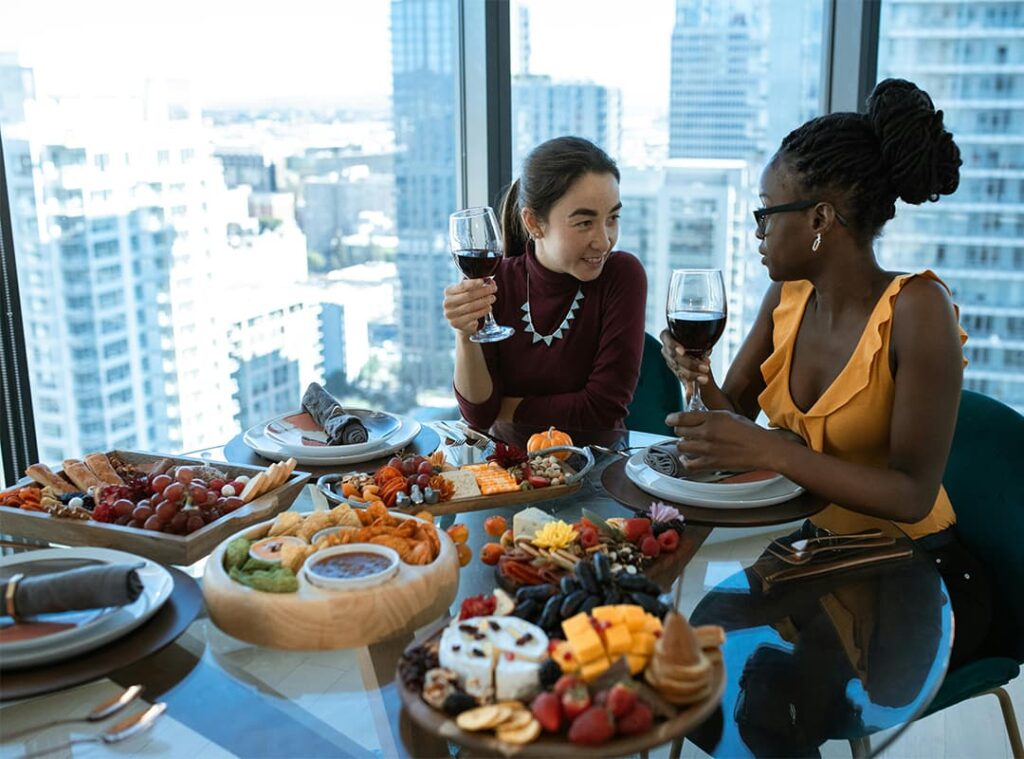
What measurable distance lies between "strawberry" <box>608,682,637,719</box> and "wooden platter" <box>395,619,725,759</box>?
0.07ft

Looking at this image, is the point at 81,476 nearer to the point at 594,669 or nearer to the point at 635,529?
the point at 635,529

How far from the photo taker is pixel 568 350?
2.34m

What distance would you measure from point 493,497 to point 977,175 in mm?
2659

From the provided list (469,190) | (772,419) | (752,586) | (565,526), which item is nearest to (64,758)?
(565,526)

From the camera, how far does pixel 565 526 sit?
4.06 feet

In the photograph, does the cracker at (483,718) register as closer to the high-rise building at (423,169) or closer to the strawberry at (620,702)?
the strawberry at (620,702)

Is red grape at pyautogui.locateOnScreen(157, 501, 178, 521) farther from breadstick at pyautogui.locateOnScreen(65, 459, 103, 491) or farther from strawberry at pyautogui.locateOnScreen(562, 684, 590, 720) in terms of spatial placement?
strawberry at pyautogui.locateOnScreen(562, 684, 590, 720)

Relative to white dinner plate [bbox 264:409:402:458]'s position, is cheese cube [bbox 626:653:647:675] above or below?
above

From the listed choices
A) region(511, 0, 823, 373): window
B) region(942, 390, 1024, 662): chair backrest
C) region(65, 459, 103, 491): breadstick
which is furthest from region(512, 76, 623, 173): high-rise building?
region(65, 459, 103, 491): breadstick

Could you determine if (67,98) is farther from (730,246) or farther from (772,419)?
(730,246)

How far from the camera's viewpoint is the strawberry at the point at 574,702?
85 cm

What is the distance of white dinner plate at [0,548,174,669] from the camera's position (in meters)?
1.01

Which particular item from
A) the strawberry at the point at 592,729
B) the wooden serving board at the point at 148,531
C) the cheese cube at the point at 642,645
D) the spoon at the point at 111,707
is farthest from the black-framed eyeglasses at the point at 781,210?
the spoon at the point at 111,707

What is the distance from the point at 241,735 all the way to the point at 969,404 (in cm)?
135
